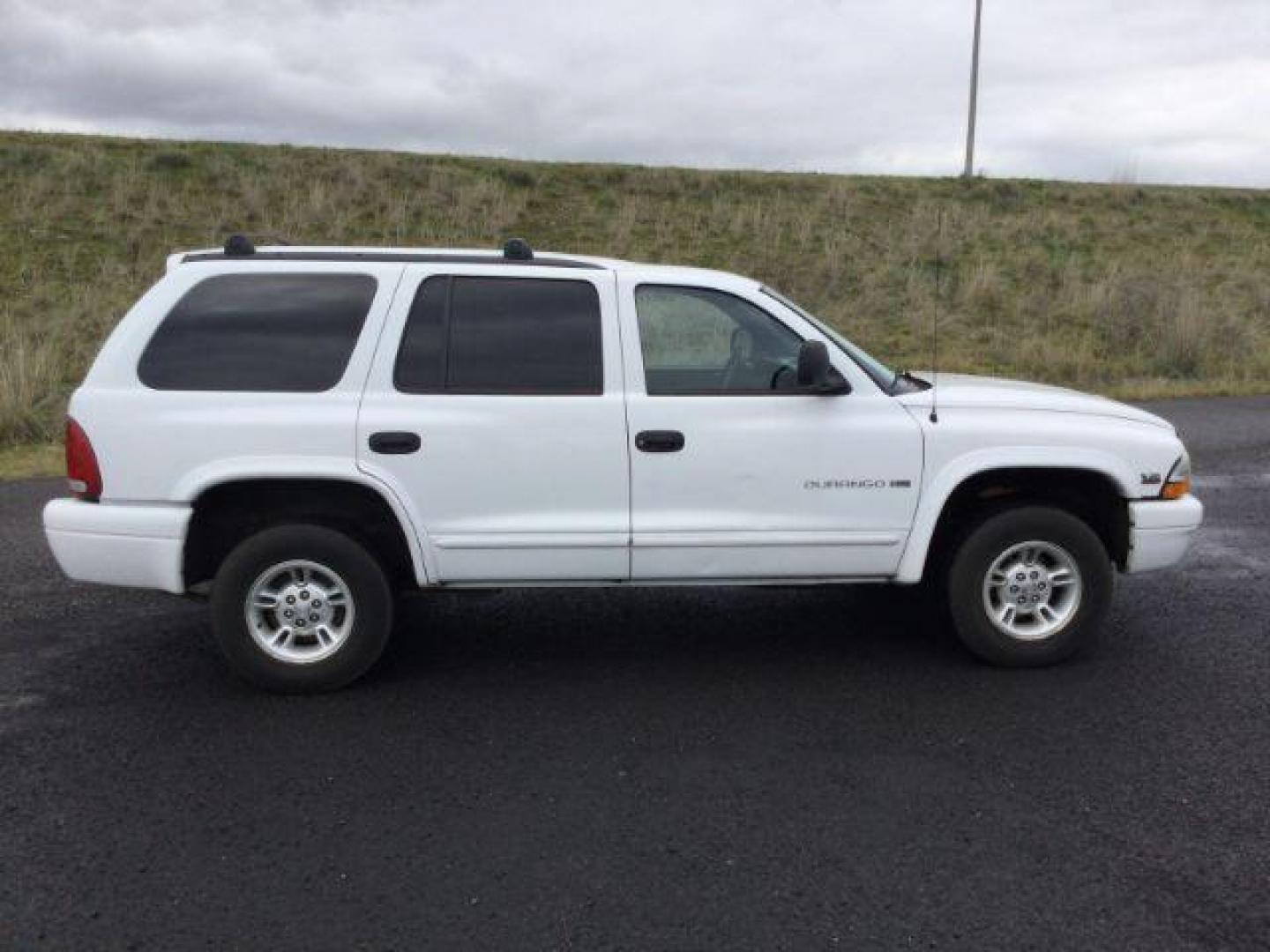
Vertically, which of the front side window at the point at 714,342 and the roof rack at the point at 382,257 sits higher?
the roof rack at the point at 382,257

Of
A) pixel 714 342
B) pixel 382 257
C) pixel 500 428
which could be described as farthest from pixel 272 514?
pixel 714 342

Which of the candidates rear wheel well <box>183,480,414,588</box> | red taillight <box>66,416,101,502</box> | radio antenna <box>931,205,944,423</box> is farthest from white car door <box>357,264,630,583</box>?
radio antenna <box>931,205,944,423</box>

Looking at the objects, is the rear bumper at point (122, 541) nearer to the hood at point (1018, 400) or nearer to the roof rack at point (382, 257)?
the roof rack at point (382, 257)

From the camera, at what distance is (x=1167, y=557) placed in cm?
529

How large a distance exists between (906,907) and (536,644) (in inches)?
106

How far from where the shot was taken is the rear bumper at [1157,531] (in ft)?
17.1

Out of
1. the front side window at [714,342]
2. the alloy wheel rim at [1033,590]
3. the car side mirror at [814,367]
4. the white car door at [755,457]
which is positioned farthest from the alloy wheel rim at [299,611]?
the alloy wheel rim at [1033,590]

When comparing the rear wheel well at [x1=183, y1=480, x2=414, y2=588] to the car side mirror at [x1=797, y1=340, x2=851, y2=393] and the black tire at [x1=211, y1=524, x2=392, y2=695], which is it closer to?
the black tire at [x1=211, y1=524, x2=392, y2=695]

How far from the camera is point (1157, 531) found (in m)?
5.23

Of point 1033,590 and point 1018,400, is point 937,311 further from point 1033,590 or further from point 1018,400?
point 1033,590

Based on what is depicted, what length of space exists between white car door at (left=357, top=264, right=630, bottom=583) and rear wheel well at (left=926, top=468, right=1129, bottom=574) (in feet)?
5.11

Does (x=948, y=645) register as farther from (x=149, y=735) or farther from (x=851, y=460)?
(x=149, y=735)

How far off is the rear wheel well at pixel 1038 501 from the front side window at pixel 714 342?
100 cm

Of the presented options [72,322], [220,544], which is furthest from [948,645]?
[72,322]
